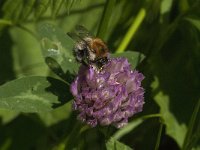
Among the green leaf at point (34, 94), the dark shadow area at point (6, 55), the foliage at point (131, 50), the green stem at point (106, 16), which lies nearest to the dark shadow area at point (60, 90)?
the green leaf at point (34, 94)

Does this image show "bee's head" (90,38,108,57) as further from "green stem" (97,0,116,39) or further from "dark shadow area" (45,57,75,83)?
"green stem" (97,0,116,39)

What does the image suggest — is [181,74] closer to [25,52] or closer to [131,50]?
[131,50]

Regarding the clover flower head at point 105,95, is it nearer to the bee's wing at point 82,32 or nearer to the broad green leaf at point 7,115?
the bee's wing at point 82,32

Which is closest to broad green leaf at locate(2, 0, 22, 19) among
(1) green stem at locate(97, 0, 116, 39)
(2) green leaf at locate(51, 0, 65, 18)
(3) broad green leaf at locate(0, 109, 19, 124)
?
(2) green leaf at locate(51, 0, 65, 18)

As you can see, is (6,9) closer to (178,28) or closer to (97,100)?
(178,28)

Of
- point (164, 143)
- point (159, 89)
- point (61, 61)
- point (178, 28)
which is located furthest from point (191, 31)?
point (61, 61)
